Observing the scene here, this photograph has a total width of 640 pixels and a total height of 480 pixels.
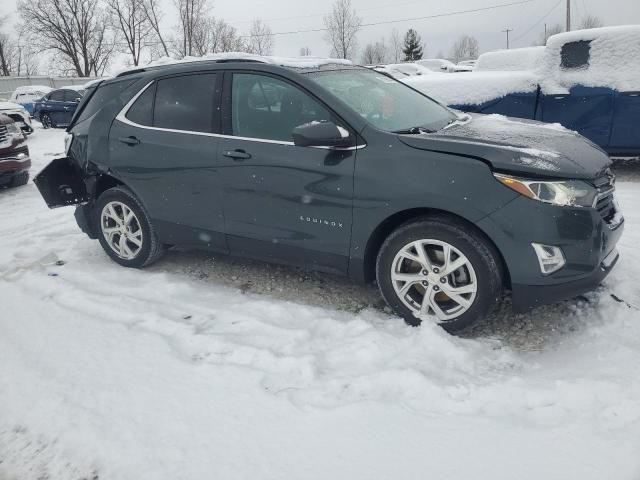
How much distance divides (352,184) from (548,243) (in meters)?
1.14

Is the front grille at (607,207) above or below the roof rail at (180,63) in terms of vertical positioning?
below

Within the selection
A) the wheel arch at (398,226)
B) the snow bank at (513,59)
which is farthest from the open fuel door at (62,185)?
the snow bank at (513,59)

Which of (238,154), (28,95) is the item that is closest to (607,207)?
(238,154)

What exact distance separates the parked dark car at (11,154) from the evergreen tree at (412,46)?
57.5m

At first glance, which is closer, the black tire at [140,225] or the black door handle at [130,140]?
the black door handle at [130,140]

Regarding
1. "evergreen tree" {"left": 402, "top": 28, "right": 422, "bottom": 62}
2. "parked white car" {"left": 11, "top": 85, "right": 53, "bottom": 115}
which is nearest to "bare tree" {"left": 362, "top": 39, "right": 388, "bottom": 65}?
"evergreen tree" {"left": 402, "top": 28, "right": 422, "bottom": 62}

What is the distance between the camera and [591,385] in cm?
238

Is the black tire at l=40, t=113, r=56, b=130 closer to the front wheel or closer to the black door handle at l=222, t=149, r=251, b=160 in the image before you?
the front wheel

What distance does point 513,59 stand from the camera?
923cm

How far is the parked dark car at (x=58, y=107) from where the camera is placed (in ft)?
61.5

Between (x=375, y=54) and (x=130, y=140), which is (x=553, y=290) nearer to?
(x=130, y=140)

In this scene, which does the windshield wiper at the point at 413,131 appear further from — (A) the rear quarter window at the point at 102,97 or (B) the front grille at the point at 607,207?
(A) the rear quarter window at the point at 102,97

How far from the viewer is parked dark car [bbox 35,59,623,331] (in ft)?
8.57

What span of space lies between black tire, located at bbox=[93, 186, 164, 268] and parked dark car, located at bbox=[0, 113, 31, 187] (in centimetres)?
403
